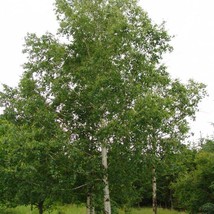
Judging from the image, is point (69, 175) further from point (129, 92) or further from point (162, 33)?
point (162, 33)

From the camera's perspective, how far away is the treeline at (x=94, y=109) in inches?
474

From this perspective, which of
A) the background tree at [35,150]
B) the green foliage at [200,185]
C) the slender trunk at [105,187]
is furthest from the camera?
the green foliage at [200,185]

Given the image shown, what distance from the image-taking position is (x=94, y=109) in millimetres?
12859

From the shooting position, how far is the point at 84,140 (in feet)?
42.3

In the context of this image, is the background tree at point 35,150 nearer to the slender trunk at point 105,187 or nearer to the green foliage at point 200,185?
the slender trunk at point 105,187

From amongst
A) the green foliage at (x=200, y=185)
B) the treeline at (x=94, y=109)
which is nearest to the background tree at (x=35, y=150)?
the treeline at (x=94, y=109)

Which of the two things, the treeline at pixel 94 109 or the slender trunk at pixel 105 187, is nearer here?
the treeline at pixel 94 109

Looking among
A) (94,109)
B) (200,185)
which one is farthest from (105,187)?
(200,185)

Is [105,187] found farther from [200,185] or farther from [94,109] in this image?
[200,185]

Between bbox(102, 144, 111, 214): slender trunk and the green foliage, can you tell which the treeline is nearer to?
bbox(102, 144, 111, 214): slender trunk

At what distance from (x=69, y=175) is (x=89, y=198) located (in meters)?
3.48

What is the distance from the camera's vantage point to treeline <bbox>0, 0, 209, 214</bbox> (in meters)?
12.0

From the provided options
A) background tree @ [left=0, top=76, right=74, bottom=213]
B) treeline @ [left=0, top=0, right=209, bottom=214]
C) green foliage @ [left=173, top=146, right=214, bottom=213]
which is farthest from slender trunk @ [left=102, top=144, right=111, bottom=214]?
green foliage @ [left=173, top=146, right=214, bottom=213]

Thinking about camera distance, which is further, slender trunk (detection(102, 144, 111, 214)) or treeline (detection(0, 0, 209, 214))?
slender trunk (detection(102, 144, 111, 214))
